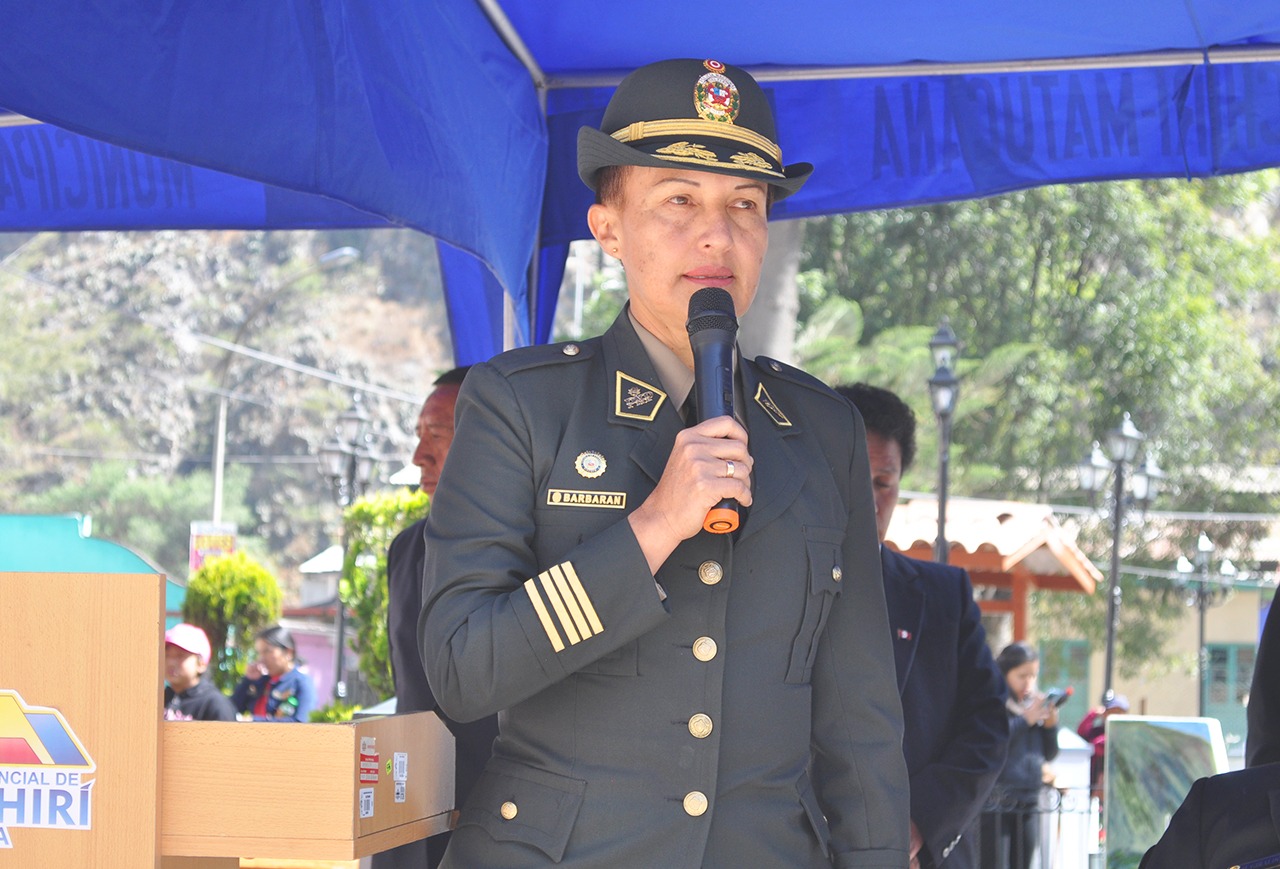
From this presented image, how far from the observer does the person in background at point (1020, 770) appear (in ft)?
23.0

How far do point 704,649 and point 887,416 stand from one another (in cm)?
229

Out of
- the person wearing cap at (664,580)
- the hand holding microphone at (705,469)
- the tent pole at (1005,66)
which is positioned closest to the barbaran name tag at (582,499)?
the person wearing cap at (664,580)

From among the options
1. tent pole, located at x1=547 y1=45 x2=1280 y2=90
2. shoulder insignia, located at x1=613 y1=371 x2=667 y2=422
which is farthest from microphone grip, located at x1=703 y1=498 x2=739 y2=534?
tent pole, located at x1=547 y1=45 x2=1280 y2=90

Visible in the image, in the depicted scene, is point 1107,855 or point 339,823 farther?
point 1107,855

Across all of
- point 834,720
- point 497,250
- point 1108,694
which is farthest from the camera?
point 1108,694

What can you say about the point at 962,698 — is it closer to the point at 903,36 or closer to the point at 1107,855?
the point at 903,36

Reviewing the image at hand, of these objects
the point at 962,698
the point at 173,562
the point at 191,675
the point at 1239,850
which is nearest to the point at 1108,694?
the point at 191,675

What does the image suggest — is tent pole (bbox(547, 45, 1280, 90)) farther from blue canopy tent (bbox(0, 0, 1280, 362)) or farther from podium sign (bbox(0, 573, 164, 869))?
podium sign (bbox(0, 573, 164, 869))

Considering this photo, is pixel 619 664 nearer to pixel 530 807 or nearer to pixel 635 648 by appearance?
pixel 635 648

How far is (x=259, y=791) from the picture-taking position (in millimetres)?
2008

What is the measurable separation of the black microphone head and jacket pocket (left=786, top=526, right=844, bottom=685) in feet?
1.13

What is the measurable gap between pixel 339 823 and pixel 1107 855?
512 cm

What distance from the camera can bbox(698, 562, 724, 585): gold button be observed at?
6.87ft

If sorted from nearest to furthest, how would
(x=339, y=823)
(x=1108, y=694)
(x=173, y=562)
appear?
1. (x=339, y=823)
2. (x=1108, y=694)
3. (x=173, y=562)
